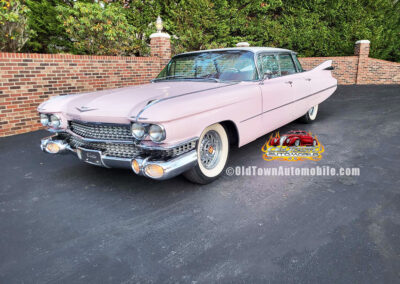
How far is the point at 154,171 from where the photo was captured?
2514 millimetres

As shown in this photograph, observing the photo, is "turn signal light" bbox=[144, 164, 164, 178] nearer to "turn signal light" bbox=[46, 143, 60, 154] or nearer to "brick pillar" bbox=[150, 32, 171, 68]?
"turn signal light" bbox=[46, 143, 60, 154]

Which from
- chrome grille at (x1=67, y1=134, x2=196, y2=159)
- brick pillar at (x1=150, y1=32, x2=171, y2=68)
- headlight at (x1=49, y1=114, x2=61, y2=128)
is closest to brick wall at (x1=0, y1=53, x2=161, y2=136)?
brick pillar at (x1=150, y1=32, x2=171, y2=68)

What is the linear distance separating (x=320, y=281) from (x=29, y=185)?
126 inches

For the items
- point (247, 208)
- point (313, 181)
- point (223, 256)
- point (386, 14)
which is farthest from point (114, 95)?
point (386, 14)

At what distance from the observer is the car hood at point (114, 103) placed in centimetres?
268

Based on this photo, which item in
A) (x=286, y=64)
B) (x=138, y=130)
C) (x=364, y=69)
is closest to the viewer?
(x=138, y=130)

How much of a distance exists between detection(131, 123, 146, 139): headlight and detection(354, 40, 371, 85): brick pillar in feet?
41.6

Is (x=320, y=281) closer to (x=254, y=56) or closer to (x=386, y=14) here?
(x=254, y=56)

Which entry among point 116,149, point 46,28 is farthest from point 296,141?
point 46,28

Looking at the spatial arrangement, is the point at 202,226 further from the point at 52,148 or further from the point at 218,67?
the point at 218,67

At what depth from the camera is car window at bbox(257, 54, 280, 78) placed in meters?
3.83

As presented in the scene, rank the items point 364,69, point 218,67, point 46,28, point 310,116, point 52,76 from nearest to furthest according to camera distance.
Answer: point 218,67 < point 310,116 < point 52,76 < point 46,28 < point 364,69

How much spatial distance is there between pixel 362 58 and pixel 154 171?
42.1ft

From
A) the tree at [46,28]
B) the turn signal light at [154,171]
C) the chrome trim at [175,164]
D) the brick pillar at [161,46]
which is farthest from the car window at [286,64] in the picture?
the tree at [46,28]
